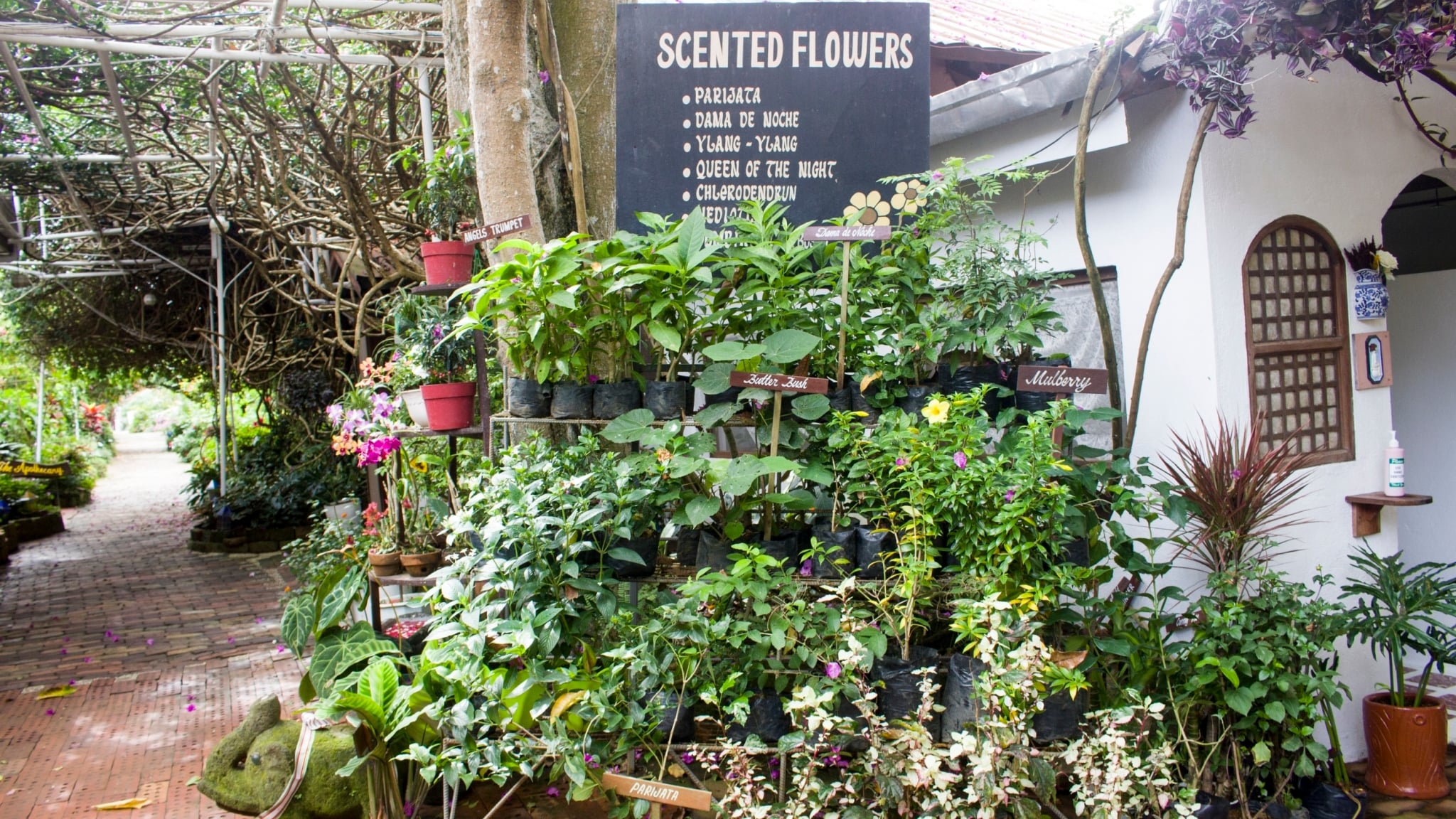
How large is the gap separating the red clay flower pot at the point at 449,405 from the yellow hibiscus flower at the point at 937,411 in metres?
1.87

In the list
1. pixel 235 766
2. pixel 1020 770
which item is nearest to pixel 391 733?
pixel 235 766

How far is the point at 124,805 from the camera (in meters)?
3.74

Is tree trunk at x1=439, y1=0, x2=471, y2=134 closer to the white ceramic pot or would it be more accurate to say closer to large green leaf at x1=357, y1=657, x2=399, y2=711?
the white ceramic pot

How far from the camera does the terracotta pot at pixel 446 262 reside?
4.00 metres

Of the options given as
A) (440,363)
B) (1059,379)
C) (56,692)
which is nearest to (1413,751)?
(1059,379)

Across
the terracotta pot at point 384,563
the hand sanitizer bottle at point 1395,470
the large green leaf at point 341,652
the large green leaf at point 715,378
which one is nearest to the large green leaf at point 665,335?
the large green leaf at point 715,378

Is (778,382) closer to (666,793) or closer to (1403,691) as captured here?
(666,793)

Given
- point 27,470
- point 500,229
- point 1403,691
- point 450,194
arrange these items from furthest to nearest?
point 27,470
point 450,194
point 1403,691
point 500,229

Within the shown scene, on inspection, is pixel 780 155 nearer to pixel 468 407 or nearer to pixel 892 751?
pixel 468 407

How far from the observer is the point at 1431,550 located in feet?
16.3

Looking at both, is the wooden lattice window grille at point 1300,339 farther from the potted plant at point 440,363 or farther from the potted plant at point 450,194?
the potted plant at point 450,194

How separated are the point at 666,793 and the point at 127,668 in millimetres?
4825

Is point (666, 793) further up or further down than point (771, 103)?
further down

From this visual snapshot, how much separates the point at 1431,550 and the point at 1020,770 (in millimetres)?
3842
